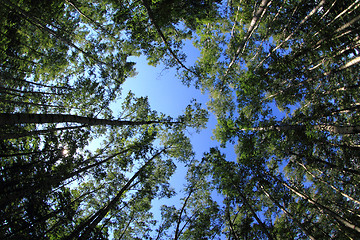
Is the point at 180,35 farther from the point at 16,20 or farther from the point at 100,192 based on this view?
the point at 100,192

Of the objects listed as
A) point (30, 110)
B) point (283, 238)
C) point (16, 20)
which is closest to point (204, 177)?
point (283, 238)

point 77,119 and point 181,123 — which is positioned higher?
point 181,123

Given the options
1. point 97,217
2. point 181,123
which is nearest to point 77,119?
point 97,217

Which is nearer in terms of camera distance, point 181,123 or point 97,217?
point 97,217

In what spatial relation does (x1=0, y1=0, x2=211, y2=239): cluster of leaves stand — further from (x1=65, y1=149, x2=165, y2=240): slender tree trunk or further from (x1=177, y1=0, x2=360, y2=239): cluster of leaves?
(x1=177, y1=0, x2=360, y2=239): cluster of leaves

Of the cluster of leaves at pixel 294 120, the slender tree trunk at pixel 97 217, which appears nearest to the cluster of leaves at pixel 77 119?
the slender tree trunk at pixel 97 217

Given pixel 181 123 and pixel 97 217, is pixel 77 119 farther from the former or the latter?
pixel 181 123

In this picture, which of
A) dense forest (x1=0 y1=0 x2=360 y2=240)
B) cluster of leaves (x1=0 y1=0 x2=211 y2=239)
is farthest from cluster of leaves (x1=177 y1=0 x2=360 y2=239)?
cluster of leaves (x1=0 y1=0 x2=211 y2=239)

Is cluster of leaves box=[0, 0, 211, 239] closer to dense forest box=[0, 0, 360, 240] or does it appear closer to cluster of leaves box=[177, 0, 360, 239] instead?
dense forest box=[0, 0, 360, 240]

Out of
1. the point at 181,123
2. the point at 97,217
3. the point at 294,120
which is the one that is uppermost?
the point at 181,123

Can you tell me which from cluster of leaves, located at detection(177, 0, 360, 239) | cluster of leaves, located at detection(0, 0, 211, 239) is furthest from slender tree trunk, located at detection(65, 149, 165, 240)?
cluster of leaves, located at detection(177, 0, 360, 239)

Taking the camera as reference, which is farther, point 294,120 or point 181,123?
point 181,123

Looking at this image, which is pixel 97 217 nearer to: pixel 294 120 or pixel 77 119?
pixel 77 119

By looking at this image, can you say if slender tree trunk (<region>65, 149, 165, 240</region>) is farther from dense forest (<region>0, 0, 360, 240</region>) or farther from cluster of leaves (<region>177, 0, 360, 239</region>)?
cluster of leaves (<region>177, 0, 360, 239</region>)
